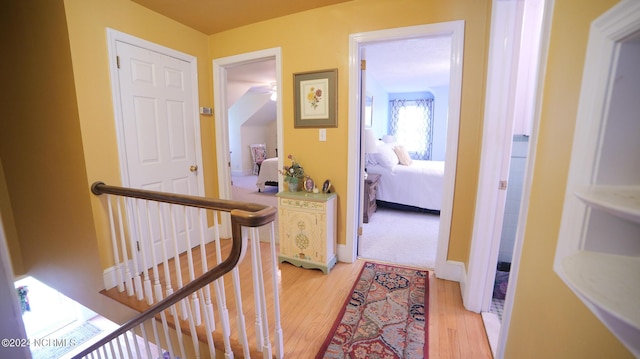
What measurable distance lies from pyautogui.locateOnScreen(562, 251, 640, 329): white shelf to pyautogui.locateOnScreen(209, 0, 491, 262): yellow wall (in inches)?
59.9

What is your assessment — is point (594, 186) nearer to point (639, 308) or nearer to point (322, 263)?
point (639, 308)

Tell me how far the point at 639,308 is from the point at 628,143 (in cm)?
33

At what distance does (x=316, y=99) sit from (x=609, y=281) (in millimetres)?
2194

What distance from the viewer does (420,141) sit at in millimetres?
6719

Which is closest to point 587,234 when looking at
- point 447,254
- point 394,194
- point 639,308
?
point 639,308

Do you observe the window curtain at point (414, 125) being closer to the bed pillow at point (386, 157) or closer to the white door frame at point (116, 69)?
the bed pillow at point (386, 157)

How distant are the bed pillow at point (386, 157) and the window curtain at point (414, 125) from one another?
2.66m

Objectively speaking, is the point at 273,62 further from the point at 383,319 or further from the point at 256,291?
the point at 383,319

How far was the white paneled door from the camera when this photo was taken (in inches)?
85.4

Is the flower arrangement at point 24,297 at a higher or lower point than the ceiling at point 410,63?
lower

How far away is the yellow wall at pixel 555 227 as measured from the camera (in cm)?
62

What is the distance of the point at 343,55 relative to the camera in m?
2.25

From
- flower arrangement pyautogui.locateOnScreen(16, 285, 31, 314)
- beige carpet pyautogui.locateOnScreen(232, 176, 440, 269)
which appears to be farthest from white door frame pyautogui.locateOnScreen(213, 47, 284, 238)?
flower arrangement pyautogui.locateOnScreen(16, 285, 31, 314)

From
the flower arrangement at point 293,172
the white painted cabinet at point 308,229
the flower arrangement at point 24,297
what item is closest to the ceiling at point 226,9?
the flower arrangement at point 293,172
